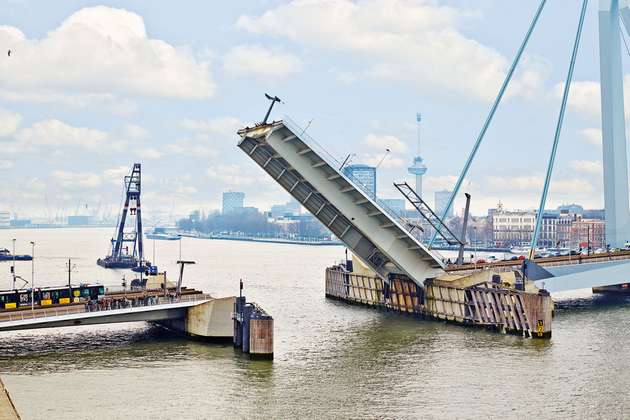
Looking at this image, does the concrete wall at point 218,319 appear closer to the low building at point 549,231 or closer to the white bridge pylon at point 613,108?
the white bridge pylon at point 613,108

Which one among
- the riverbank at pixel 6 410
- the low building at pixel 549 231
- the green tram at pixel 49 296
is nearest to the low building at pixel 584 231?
the low building at pixel 549 231

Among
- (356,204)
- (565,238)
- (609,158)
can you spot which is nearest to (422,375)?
(356,204)

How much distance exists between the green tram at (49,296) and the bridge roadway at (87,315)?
4.54 feet

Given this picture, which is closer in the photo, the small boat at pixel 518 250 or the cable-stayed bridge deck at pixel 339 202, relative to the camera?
the cable-stayed bridge deck at pixel 339 202

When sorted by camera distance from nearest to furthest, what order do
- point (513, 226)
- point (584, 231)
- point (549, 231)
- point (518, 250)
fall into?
point (518, 250) < point (584, 231) < point (549, 231) < point (513, 226)

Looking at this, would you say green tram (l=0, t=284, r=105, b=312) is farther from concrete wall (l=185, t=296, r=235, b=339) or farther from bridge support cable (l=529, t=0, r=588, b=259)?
bridge support cable (l=529, t=0, r=588, b=259)

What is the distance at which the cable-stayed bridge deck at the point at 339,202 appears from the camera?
121 feet

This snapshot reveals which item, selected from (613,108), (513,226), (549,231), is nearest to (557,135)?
(613,108)

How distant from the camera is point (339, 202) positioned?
39.5m

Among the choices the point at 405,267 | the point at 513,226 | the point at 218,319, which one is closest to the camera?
the point at 218,319

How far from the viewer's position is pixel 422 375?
29.0 metres

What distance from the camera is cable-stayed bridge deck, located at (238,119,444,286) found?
36.8 meters

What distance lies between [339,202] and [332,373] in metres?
11.9

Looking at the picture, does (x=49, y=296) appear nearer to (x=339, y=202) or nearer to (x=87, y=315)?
(x=87, y=315)
